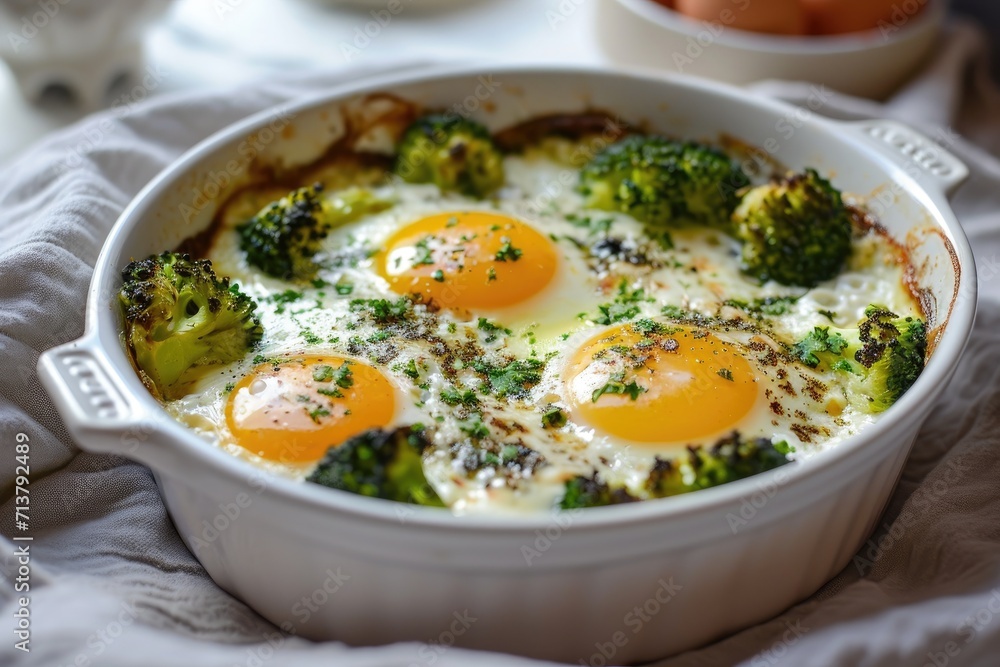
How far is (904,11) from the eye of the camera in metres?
3.77

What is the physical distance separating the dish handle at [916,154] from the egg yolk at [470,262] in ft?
3.21

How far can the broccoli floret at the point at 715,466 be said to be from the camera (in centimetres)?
183

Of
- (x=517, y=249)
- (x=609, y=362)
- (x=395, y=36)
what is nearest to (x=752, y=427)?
(x=609, y=362)

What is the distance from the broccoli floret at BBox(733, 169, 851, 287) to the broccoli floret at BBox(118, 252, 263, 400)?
135 centimetres

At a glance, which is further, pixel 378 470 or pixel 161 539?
pixel 161 539

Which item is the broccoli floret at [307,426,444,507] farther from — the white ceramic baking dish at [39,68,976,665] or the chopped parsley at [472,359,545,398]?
A: the chopped parsley at [472,359,545,398]

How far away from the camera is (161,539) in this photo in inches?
84.5

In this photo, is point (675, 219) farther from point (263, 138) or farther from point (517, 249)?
point (263, 138)

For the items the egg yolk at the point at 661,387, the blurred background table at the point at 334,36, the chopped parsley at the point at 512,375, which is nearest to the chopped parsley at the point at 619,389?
the egg yolk at the point at 661,387

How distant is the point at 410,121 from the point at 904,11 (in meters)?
2.06

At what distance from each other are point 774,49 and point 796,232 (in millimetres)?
1202

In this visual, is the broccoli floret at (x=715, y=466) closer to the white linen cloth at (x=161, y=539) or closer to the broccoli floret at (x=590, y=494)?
the broccoli floret at (x=590, y=494)

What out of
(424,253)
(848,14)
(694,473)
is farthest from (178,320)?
(848,14)

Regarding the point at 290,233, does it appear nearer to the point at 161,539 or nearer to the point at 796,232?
the point at 161,539
